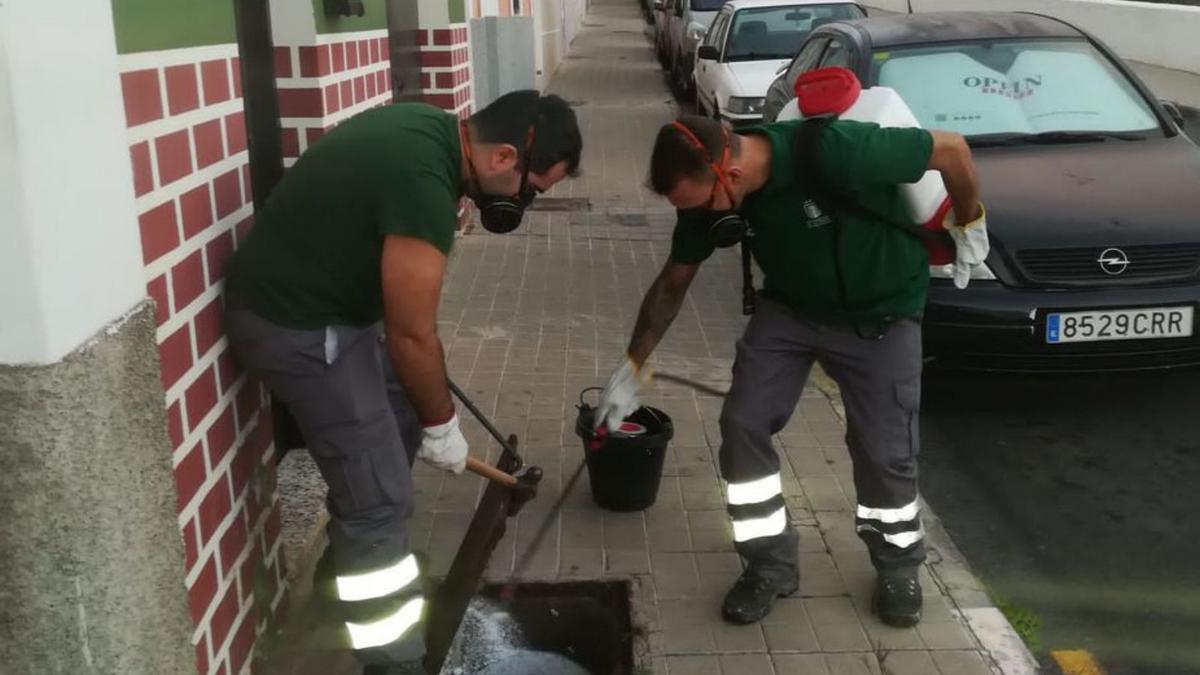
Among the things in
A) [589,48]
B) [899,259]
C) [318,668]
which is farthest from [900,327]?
[589,48]

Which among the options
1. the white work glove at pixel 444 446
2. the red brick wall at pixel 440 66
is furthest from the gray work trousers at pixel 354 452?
the red brick wall at pixel 440 66

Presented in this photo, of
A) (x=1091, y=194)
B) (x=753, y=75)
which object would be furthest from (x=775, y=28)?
(x=1091, y=194)

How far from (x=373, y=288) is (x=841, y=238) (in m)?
1.37

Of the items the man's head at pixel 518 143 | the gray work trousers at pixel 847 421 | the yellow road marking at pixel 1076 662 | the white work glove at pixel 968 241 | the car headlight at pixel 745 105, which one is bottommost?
the yellow road marking at pixel 1076 662

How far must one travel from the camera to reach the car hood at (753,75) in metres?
12.9

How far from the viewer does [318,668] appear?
3646mm

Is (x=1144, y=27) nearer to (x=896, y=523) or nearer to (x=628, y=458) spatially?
(x=628, y=458)

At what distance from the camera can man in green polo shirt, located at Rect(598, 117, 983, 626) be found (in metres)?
3.40

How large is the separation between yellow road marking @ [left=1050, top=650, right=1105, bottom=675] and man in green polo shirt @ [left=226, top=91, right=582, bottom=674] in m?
1.99

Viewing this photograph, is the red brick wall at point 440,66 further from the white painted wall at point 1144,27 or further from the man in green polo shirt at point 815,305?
the white painted wall at point 1144,27

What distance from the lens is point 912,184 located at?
3.60m

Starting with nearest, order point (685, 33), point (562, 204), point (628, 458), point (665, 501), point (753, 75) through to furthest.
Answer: point (628, 458), point (665, 501), point (562, 204), point (753, 75), point (685, 33)

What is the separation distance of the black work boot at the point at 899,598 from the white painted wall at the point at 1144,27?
13.5 meters

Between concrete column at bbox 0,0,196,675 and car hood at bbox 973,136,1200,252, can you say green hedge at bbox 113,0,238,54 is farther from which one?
car hood at bbox 973,136,1200,252
